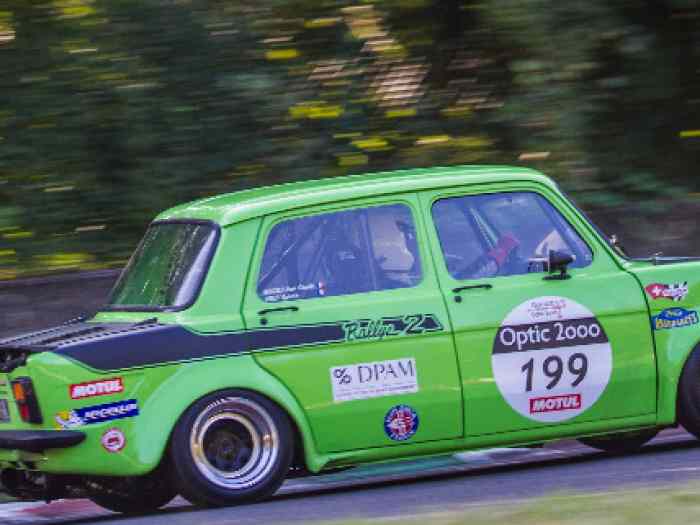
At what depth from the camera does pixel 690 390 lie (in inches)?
336

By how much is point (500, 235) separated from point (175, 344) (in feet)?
6.60

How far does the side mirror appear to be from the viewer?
824 cm

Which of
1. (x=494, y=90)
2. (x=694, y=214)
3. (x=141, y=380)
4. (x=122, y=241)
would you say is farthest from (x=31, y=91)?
(x=694, y=214)

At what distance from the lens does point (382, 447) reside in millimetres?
7934

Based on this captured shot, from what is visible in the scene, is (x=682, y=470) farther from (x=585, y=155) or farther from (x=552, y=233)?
(x=585, y=155)

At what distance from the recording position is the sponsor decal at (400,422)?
793 cm

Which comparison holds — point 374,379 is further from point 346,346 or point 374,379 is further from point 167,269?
point 167,269

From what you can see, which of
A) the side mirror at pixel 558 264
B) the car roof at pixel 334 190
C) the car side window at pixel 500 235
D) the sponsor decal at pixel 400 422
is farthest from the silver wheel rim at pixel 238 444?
the side mirror at pixel 558 264

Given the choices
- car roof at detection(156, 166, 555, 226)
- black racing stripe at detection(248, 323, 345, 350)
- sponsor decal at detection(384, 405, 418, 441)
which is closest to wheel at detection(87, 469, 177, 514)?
black racing stripe at detection(248, 323, 345, 350)

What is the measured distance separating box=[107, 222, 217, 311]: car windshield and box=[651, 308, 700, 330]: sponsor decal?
2.57 meters

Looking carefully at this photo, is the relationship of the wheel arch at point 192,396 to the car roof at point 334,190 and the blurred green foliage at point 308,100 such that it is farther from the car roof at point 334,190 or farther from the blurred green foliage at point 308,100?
the blurred green foliage at point 308,100

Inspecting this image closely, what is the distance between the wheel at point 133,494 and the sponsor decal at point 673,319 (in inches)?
114

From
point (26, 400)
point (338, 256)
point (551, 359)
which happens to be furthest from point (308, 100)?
point (26, 400)

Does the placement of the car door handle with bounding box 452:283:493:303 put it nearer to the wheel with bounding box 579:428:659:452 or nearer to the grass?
the wheel with bounding box 579:428:659:452
